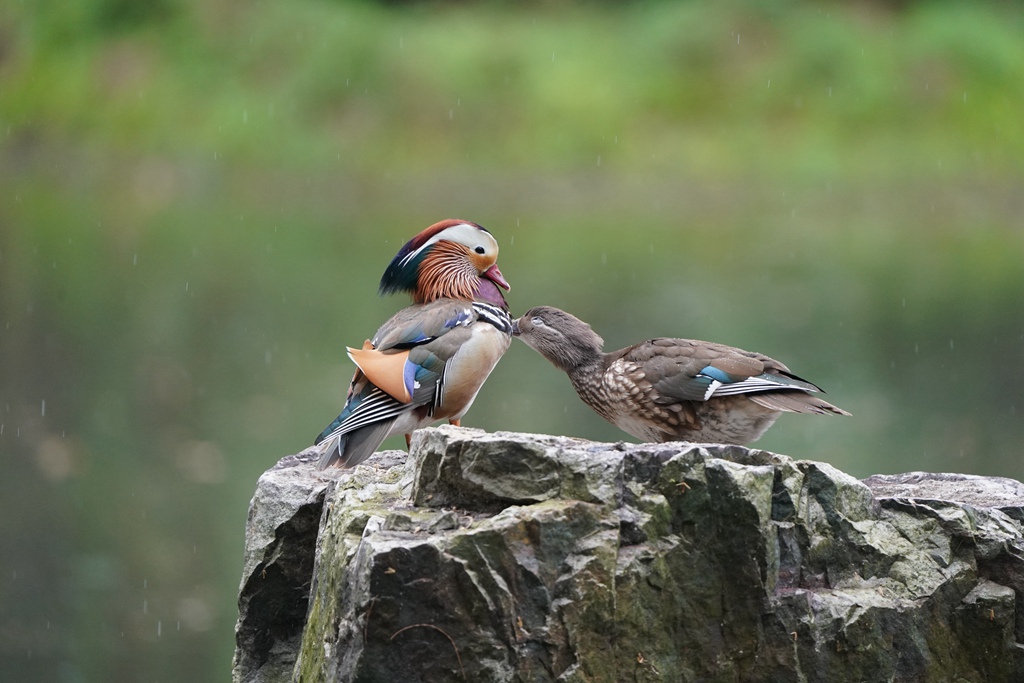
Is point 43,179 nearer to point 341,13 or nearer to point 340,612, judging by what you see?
point 341,13

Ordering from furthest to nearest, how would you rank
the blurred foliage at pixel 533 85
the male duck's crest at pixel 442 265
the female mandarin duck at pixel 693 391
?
the blurred foliage at pixel 533 85
the male duck's crest at pixel 442 265
the female mandarin duck at pixel 693 391

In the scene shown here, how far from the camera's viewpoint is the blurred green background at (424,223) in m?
8.05

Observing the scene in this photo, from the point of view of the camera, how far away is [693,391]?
3885 millimetres

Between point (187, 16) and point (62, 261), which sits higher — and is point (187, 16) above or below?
above

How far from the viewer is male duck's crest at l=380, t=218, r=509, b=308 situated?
4.34m

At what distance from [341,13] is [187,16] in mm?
2259

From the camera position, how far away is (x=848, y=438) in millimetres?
8828

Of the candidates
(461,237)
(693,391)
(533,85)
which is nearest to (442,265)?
(461,237)

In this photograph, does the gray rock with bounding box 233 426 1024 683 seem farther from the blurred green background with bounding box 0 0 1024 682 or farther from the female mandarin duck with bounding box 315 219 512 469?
the blurred green background with bounding box 0 0 1024 682

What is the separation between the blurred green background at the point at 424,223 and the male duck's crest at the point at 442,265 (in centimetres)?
248

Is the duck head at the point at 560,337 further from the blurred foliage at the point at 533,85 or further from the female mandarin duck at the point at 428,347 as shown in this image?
the blurred foliage at the point at 533,85

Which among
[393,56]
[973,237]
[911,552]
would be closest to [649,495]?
[911,552]

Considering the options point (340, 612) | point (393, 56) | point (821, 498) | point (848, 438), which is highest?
point (393, 56)

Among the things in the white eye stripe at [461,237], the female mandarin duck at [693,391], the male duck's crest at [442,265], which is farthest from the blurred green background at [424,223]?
the female mandarin duck at [693,391]
